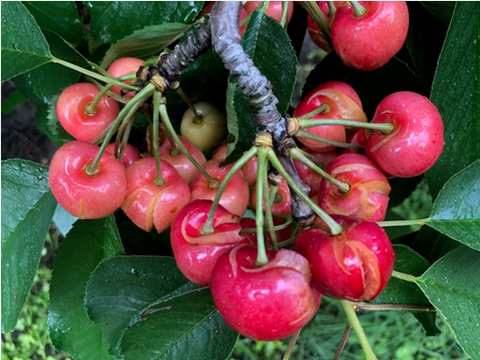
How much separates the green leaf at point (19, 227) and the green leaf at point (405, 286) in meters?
0.41

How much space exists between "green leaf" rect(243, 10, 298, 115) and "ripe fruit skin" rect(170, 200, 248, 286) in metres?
0.15

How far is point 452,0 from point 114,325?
571 mm

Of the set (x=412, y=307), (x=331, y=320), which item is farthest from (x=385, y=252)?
(x=331, y=320)

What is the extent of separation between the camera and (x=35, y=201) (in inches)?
24.0

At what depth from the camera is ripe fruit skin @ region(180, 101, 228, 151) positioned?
2.23ft

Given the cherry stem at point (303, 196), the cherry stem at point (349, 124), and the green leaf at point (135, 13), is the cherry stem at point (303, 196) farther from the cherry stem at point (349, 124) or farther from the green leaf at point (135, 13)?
the green leaf at point (135, 13)

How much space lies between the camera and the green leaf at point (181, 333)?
57cm

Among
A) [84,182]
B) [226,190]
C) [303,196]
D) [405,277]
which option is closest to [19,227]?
[84,182]

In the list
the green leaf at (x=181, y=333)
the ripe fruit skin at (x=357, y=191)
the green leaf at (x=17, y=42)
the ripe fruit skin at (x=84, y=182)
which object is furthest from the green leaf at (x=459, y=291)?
the green leaf at (x=17, y=42)

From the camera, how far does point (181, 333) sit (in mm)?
596

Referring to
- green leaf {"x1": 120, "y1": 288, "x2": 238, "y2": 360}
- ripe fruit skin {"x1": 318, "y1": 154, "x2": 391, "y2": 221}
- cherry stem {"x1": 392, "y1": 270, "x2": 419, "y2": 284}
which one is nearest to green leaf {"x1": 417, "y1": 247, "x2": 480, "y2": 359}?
cherry stem {"x1": 392, "y1": 270, "x2": 419, "y2": 284}

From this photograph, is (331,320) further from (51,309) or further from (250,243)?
(250,243)

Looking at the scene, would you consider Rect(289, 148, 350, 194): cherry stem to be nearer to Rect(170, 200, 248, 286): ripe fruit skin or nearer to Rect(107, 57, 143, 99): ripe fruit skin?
Rect(170, 200, 248, 286): ripe fruit skin

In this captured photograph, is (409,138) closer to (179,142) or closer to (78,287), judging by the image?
(179,142)
